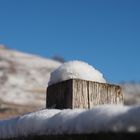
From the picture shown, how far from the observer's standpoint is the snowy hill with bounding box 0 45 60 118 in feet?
166

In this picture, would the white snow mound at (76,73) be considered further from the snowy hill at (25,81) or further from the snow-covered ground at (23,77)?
the snow-covered ground at (23,77)

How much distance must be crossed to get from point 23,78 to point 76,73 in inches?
2263

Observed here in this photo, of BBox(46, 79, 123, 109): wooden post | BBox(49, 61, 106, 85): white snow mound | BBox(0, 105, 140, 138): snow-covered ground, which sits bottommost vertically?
BBox(0, 105, 140, 138): snow-covered ground

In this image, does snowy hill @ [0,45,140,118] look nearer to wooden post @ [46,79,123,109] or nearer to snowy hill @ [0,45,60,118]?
snowy hill @ [0,45,60,118]

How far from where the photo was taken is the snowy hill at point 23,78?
166 ft

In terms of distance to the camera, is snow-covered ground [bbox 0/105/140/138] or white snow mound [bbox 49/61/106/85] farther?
white snow mound [bbox 49/61/106/85]

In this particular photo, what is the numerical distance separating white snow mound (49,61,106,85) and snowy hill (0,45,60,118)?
1612 inches

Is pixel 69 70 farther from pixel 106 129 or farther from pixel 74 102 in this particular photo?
pixel 106 129

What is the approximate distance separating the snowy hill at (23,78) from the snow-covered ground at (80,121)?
41.4 m

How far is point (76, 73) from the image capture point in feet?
9.64

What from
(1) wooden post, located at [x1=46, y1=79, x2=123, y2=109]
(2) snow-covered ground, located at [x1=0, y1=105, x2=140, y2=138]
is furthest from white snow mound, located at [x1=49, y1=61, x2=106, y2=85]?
(2) snow-covered ground, located at [x1=0, y1=105, x2=140, y2=138]

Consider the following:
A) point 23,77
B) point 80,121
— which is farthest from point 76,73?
point 23,77

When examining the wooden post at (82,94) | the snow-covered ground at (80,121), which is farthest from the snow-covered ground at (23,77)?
the snow-covered ground at (80,121)

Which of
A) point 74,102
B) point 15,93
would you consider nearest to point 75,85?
point 74,102
